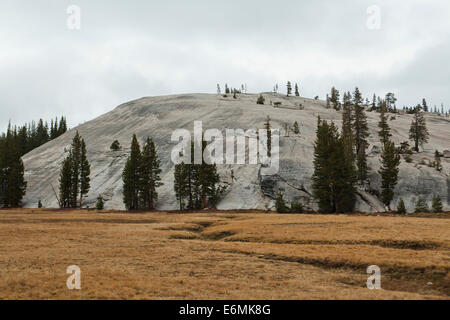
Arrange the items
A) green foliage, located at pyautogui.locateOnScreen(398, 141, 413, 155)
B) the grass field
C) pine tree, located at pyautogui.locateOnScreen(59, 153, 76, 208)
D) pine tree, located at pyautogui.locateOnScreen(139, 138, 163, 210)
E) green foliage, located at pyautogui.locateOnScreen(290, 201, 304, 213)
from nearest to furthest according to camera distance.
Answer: the grass field < green foliage, located at pyautogui.locateOnScreen(290, 201, 304, 213) < pine tree, located at pyautogui.locateOnScreen(139, 138, 163, 210) < pine tree, located at pyautogui.locateOnScreen(59, 153, 76, 208) < green foliage, located at pyautogui.locateOnScreen(398, 141, 413, 155)

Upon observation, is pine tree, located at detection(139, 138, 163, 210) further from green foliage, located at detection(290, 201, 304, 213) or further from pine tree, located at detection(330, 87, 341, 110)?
pine tree, located at detection(330, 87, 341, 110)

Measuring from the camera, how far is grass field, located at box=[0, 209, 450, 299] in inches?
675

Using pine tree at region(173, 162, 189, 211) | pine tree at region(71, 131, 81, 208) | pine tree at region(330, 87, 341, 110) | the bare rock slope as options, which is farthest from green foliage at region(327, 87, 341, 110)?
pine tree at region(71, 131, 81, 208)

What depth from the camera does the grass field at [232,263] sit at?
675 inches

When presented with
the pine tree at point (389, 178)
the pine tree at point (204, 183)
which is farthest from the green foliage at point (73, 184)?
the pine tree at point (389, 178)

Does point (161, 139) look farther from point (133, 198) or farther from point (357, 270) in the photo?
point (357, 270)

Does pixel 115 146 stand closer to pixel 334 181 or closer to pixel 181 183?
pixel 181 183

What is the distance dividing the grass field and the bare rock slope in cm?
4258

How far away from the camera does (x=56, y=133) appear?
17000cm

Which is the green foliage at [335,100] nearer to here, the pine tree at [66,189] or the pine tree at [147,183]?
the pine tree at [147,183]

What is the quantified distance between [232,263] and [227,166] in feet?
226

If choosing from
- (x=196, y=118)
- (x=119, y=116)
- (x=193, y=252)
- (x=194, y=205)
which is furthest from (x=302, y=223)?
(x=119, y=116)

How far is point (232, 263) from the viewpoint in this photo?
24344mm

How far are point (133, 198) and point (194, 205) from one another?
15.3m
